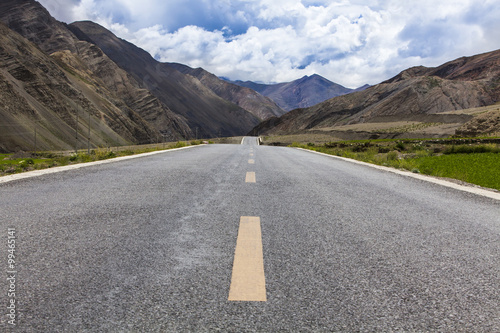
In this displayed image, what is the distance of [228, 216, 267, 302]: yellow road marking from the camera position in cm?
224

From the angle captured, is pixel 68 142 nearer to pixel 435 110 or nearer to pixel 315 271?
pixel 315 271

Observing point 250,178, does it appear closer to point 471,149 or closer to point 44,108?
point 471,149

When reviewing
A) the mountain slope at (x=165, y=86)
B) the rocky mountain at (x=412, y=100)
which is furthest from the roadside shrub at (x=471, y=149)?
the mountain slope at (x=165, y=86)

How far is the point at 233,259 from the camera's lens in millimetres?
2820

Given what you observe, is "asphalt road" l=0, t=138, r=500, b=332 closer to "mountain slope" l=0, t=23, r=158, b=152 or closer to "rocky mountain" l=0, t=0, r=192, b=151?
"mountain slope" l=0, t=23, r=158, b=152

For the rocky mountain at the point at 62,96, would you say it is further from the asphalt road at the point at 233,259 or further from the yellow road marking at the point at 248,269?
the yellow road marking at the point at 248,269

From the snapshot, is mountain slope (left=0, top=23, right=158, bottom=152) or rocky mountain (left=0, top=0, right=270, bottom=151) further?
rocky mountain (left=0, top=0, right=270, bottom=151)

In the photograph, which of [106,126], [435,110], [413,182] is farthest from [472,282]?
[435,110]

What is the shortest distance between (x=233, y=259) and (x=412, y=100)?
370 feet

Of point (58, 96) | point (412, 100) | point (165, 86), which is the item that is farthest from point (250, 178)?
point (165, 86)

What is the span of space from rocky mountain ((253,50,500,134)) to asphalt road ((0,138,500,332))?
8562 cm

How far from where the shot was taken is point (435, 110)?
99.2 metres

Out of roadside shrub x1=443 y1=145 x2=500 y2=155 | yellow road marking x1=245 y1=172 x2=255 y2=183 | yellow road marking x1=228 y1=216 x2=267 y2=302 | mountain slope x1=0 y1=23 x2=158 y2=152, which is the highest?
mountain slope x1=0 y1=23 x2=158 y2=152

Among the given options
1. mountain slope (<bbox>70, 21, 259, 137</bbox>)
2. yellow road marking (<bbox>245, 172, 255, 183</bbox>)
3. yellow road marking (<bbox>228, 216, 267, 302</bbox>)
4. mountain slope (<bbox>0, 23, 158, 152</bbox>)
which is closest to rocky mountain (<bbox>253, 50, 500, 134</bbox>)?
mountain slope (<bbox>70, 21, 259, 137</bbox>)
